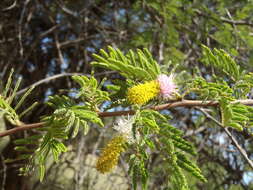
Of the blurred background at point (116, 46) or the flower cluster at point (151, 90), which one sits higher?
the blurred background at point (116, 46)

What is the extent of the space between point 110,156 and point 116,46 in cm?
197

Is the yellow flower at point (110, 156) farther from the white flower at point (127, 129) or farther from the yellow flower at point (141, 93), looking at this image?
the yellow flower at point (141, 93)

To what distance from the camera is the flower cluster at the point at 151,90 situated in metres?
0.77

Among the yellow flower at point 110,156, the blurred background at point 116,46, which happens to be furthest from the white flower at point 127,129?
the blurred background at point 116,46

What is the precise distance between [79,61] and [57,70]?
333 millimetres

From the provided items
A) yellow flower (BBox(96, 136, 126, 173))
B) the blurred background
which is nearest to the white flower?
yellow flower (BBox(96, 136, 126, 173))

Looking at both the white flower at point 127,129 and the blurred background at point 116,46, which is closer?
the white flower at point 127,129

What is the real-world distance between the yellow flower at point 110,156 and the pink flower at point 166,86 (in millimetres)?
172

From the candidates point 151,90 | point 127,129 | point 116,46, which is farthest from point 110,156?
point 116,46

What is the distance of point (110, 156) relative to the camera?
80 cm

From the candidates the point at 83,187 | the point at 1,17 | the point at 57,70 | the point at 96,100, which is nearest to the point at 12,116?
the point at 96,100

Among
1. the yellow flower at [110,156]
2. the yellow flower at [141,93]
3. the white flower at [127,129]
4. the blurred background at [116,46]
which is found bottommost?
the yellow flower at [110,156]

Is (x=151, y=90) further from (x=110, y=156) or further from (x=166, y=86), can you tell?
(x=110, y=156)

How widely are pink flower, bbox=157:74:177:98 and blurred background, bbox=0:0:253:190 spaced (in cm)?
116
